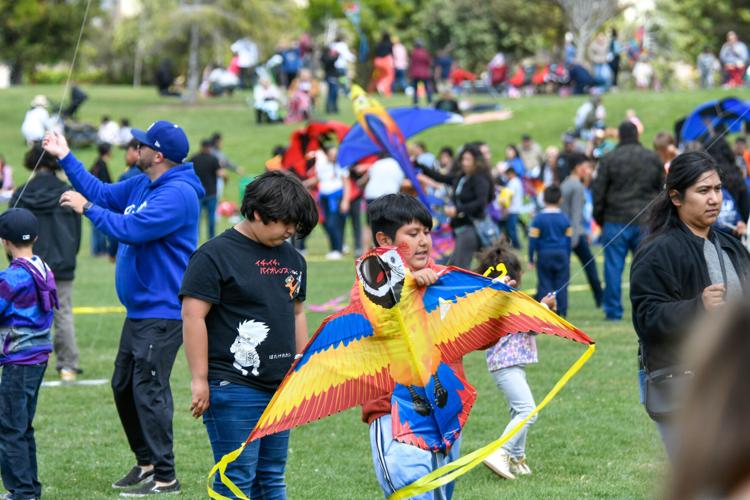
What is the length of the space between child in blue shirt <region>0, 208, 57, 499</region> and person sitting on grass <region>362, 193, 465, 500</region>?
7.73ft

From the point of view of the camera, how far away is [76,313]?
14.2m

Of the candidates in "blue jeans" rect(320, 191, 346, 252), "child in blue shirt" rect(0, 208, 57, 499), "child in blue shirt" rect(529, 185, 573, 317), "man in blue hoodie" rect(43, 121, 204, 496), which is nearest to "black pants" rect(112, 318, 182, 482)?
"man in blue hoodie" rect(43, 121, 204, 496)

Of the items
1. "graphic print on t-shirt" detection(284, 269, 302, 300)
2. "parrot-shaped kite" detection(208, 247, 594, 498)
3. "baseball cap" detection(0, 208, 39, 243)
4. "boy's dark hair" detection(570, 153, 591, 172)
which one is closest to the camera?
"parrot-shaped kite" detection(208, 247, 594, 498)

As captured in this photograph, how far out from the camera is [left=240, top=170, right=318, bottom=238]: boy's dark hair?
4748 mm

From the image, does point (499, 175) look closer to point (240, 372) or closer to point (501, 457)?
point (501, 457)

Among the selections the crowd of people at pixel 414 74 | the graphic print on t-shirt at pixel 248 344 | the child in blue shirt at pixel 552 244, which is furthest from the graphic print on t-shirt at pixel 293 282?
the crowd of people at pixel 414 74

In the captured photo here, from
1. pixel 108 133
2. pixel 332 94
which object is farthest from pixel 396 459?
pixel 332 94

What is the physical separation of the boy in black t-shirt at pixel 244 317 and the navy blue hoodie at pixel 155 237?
1.46 metres

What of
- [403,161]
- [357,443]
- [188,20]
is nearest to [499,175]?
[403,161]

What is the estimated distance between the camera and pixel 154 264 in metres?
6.45

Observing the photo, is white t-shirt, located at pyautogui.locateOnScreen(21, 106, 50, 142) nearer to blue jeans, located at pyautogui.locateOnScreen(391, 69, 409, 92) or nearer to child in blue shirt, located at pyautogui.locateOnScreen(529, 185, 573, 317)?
blue jeans, located at pyautogui.locateOnScreen(391, 69, 409, 92)

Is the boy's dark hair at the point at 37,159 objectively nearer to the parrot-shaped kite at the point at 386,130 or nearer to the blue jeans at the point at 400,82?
the parrot-shaped kite at the point at 386,130

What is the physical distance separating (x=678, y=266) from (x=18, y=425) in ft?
11.8

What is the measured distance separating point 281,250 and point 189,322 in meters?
0.51
